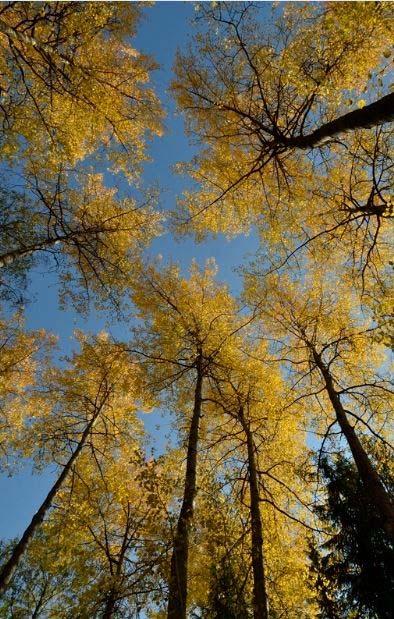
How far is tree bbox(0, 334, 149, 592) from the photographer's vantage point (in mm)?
7949

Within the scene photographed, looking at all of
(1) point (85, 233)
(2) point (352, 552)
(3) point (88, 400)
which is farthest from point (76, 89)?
(2) point (352, 552)

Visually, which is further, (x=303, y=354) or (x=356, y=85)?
(x=303, y=354)

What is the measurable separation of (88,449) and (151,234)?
571 centimetres

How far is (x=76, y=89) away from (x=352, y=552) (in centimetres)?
959

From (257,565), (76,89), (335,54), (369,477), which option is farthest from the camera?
(76,89)

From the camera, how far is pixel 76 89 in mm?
6539

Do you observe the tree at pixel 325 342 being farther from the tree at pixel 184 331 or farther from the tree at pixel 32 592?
the tree at pixel 32 592

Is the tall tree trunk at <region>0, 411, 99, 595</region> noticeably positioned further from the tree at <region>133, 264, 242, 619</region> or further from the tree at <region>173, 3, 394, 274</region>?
the tree at <region>173, 3, 394, 274</region>

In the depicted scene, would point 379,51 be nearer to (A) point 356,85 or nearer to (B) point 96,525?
(A) point 356,85

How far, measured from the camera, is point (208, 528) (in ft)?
19.2

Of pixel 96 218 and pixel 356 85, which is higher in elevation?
pixel 96 218

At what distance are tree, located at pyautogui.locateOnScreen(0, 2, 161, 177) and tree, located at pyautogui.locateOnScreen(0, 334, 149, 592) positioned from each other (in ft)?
13.9

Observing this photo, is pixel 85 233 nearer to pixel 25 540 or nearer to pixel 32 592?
pixel 25 540

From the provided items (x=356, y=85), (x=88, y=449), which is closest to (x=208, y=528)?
(x=88, y=449)
